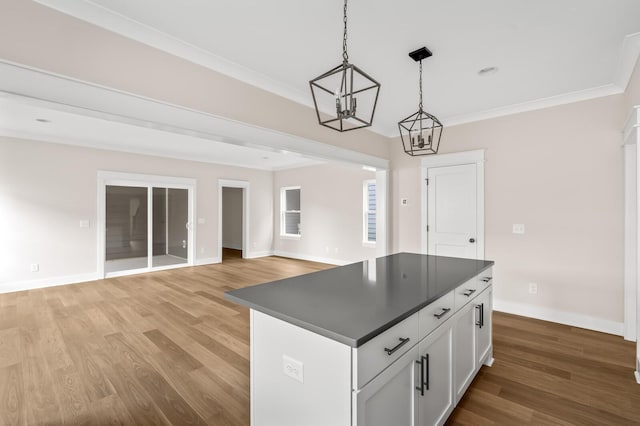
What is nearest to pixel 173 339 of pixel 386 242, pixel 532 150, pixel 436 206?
pixel 386 242

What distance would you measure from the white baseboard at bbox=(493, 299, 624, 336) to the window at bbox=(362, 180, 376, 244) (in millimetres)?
2900

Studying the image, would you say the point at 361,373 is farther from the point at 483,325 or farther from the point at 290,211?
the point at 290,211

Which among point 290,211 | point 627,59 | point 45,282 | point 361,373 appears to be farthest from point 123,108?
point 290,211

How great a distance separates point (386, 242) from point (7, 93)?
4669mm

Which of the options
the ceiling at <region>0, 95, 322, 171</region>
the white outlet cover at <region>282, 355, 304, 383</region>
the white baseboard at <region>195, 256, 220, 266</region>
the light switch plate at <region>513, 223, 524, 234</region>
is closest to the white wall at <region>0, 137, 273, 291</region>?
the ceiling at <region>0, 95, 322, 171</region>

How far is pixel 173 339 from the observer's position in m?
3.06

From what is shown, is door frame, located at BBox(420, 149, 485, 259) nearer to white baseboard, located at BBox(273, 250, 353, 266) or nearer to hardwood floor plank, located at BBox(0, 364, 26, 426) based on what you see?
white baseboard, located at BBox(273, 250, 353, 266)

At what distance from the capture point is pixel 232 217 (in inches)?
405

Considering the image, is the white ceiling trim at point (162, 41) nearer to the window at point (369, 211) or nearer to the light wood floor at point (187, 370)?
the light wood floor at point (187, 370)

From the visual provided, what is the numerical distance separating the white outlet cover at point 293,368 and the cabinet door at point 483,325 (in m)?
1.55

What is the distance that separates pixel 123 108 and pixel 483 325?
10.8 ft

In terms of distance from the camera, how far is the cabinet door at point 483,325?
89.2 inches

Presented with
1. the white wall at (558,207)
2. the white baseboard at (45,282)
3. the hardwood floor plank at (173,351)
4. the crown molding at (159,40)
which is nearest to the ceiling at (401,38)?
the crown molding at (159,40)

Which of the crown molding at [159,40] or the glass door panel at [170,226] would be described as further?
the glass door panel at [170,226]
